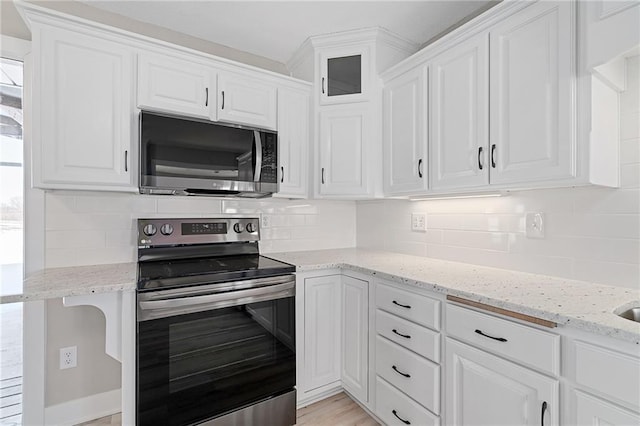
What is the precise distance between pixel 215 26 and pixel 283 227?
149 centimetres

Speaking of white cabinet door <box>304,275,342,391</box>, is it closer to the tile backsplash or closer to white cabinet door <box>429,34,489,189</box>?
the tile backsplash

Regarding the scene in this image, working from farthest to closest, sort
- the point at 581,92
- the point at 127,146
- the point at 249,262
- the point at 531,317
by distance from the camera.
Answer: the point at 249,262, the point at 127,146, the point at 581,92, the point at 531,317

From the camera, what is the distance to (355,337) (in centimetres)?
195

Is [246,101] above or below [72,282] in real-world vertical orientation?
above

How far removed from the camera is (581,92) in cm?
122

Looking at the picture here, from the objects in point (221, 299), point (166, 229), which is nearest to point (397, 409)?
point (221, 299)

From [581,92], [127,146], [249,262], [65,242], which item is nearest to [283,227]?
[249,262]

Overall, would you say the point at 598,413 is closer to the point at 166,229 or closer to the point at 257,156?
the point at 257,156

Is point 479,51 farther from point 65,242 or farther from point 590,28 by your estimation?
point 65,242

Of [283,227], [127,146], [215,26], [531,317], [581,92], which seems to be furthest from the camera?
[283,227]

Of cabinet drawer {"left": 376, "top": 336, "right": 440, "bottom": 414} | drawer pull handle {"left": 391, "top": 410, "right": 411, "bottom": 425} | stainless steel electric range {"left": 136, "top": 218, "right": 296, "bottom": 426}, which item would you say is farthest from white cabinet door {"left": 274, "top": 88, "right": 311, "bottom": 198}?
drawer pull handle {"left": 391, "top": 410, "right": 411, "bottom": 425}

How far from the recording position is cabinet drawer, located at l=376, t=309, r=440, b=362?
1.44 m

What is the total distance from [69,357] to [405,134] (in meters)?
2.44

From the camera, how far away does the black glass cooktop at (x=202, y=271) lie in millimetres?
1477
